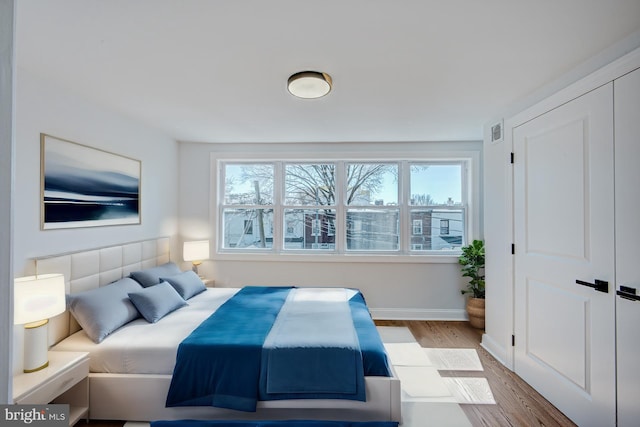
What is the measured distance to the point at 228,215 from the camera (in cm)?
407

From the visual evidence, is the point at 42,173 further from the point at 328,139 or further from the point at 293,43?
the point at 328,139

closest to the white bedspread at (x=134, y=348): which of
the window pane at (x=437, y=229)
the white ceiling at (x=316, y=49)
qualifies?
the white ceiling at (x=316, y=49)

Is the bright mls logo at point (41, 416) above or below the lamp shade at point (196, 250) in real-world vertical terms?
below

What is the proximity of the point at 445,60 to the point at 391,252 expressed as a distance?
2587 mm

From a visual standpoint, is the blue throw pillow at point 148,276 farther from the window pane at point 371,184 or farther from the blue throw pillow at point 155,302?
the window pane at point 371,184

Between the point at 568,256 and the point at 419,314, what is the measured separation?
2.10 metres

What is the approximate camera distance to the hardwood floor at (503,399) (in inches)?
76.5

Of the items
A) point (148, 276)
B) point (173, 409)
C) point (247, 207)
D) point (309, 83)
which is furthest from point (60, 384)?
point (247, 207)

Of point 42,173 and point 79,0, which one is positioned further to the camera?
point 42,173

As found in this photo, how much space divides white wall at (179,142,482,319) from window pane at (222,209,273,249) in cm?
21

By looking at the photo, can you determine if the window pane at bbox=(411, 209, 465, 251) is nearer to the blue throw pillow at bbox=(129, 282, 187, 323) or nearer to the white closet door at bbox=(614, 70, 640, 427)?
the white closet door at bbox=(614, 70, 640, 427)

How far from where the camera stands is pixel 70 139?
2266 mm

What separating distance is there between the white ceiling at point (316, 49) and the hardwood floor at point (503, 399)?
241 centimetres

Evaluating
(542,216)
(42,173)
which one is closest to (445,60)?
(542,216)
